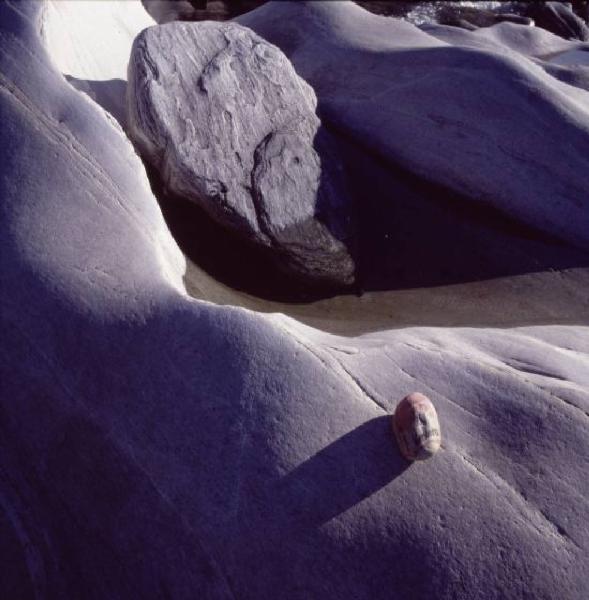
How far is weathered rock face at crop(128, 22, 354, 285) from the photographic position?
3230 millimetres

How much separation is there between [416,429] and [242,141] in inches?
84.2

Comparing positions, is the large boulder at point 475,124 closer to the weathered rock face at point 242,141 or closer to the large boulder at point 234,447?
the weathered rock face at point 242,141

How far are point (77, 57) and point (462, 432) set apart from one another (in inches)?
121

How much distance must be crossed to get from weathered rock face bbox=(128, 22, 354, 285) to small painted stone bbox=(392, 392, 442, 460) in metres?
1.63

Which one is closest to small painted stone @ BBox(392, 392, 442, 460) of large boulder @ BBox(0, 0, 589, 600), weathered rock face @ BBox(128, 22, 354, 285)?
large boulder @ BBox(0, 0, 589, 600)

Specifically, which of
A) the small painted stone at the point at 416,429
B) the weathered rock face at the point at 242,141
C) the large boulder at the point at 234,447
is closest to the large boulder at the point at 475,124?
the weathered rock face at the point at 242,141

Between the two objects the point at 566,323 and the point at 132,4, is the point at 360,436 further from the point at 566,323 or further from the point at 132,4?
the point at 132,4

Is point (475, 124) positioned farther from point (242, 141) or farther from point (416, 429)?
point (416, 429)

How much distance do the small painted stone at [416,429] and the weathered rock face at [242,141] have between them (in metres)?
1.63

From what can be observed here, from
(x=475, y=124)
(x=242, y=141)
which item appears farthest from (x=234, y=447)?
(x=475, y=124)

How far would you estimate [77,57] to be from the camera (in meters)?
3.62

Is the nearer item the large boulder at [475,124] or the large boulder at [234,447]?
the large boulder at [234,447]

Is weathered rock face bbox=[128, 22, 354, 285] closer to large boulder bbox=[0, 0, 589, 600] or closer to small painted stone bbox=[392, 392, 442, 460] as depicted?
large boulder bbox=[0, 0, 589, 600]

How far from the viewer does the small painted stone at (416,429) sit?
1878 millimetres
